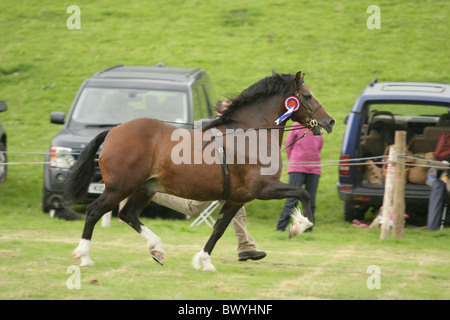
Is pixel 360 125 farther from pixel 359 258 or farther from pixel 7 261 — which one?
pixel 7 261

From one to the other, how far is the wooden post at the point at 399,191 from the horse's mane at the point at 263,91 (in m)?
3.10

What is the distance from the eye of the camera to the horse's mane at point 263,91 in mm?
7406

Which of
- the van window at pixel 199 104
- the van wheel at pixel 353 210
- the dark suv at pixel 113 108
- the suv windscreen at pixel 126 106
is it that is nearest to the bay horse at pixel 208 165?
the dark suv at pixel 113 108

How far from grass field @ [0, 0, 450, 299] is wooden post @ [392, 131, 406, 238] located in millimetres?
317

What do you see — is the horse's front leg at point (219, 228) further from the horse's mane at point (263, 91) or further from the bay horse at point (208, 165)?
the horse's mane at point (263, 91)

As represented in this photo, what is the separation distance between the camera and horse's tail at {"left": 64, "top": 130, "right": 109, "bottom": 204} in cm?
765

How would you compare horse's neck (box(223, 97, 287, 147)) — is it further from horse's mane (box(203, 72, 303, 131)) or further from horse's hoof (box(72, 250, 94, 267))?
horse's hoof (box(72, 250, 94, 267))

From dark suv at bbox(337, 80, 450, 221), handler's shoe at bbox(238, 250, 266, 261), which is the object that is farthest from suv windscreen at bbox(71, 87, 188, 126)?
handler's shoe at bbox(238, 250, 266, 261)

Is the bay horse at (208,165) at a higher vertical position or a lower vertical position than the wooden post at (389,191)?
higher

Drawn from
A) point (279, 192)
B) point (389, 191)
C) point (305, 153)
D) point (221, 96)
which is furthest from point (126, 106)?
point (279, 192)

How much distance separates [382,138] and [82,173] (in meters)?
5.89

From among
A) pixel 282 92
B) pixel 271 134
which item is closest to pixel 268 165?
pixel 271 134

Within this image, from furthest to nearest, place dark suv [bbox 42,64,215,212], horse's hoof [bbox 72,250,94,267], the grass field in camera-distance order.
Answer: dark suv [bbox 42,64,215,212] → horse's hoof [bbox 72,250,94,267] → the grass field

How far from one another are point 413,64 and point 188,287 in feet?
55.0
